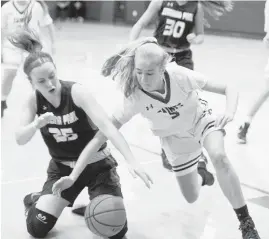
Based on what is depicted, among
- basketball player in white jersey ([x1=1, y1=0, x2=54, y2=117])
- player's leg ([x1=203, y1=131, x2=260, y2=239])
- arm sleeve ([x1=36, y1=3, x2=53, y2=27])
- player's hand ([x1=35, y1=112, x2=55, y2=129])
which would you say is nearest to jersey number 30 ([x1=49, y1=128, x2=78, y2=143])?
player's hand ([x1=35, y1=112, x2=55, y2=129])

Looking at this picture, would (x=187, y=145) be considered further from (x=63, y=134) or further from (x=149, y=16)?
(x=149, y=16)

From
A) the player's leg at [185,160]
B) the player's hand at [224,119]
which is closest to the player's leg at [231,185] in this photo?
the player's hand at [224,119]

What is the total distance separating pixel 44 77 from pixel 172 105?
715mm

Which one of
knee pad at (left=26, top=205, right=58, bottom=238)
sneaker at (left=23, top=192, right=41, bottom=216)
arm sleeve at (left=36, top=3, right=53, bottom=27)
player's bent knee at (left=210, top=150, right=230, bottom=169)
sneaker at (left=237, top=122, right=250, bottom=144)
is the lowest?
sneaker at (left=237, top=122, right=250, bottom=144)

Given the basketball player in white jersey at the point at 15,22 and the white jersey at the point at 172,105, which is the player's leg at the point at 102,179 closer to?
the white jersey at the point at 172,105

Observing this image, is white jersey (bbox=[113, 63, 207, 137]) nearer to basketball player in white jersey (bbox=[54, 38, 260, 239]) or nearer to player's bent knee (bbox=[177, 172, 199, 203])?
basketball player in white jersey (bbox=[54, 38, 260, 239])

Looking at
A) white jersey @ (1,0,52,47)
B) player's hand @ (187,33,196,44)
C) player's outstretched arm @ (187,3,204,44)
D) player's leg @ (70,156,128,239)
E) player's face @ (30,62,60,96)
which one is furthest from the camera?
white jersey @ (1,0,52,47)

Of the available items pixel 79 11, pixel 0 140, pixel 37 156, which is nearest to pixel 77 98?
pixel 37 156

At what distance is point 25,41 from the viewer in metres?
3.15

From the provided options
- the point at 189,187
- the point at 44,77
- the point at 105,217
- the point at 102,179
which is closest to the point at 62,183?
the point at 105,217

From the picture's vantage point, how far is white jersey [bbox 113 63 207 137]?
10.1 feet

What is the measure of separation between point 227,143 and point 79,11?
16.8 metres

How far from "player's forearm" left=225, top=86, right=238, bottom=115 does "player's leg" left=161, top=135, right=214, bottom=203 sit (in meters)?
0.34

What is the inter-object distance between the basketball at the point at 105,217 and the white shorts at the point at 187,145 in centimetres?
50
